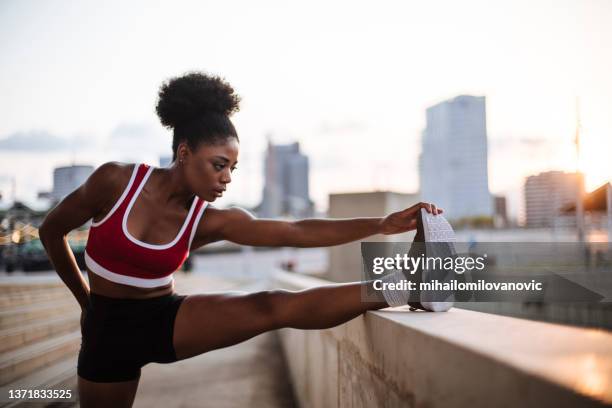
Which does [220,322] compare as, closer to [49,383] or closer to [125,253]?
[125,253]

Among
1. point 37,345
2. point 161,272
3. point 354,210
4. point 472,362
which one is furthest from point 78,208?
point 354,210

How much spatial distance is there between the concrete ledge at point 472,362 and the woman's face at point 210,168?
882mm

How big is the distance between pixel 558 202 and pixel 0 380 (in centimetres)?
10981

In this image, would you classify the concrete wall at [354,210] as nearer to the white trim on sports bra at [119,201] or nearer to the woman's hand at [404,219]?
the woman's hand at [404,219]

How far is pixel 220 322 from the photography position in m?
2.09

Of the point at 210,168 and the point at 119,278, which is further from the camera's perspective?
the point at 210,168

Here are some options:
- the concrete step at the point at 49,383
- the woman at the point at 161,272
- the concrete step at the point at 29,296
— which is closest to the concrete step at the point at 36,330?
the concrete step at the point at 49,383

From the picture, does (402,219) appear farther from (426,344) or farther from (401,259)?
(426,344)

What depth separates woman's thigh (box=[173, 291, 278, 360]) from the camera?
2098mm

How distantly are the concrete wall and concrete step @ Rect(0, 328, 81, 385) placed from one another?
20.7ft

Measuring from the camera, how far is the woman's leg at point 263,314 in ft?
6.81

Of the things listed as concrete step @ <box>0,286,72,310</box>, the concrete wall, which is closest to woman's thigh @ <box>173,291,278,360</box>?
concrete step @ <box>0,286,72,310</box>

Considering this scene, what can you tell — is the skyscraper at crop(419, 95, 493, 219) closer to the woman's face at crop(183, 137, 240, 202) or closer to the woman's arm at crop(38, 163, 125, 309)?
the woman's face at crop(183, 137, 240, 202)

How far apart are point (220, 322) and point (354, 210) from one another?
942 cm
